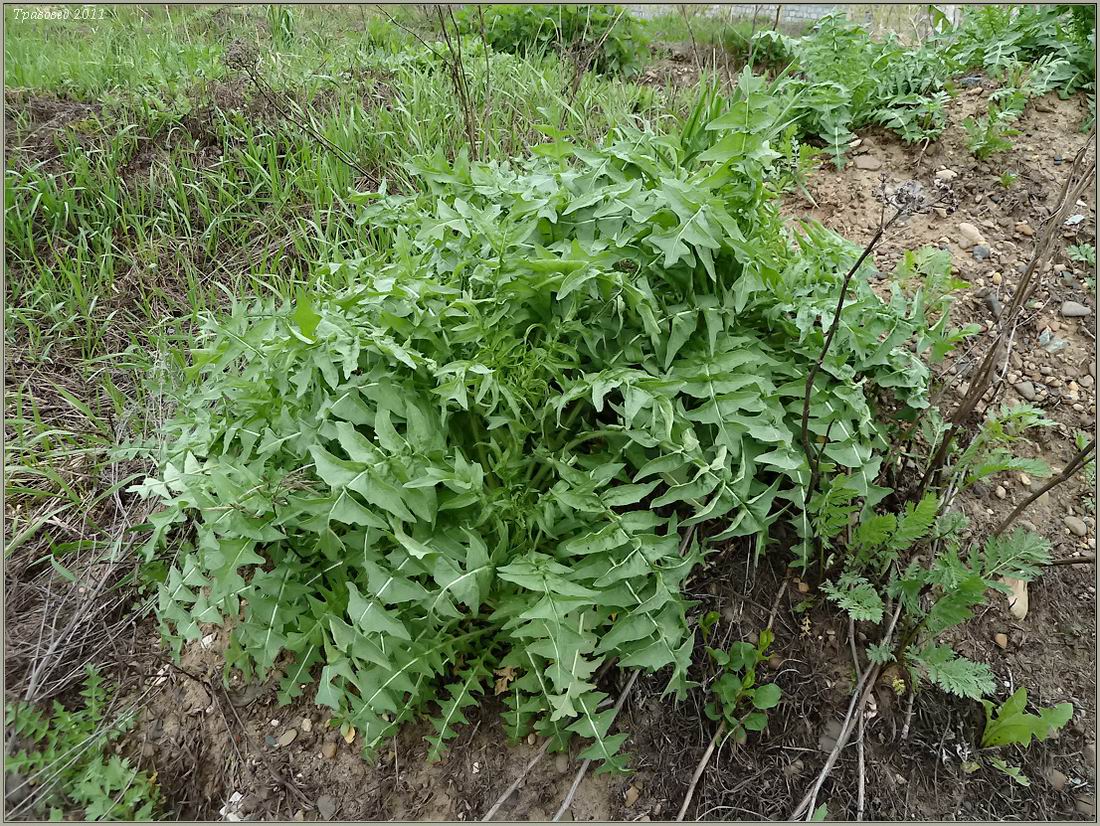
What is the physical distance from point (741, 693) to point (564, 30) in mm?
4747

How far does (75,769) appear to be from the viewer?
7.01 feet

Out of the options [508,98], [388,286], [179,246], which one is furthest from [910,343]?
[179,246]

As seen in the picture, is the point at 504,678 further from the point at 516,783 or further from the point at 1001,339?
the point at 1001,339

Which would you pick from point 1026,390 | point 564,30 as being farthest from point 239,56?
point 1026,390

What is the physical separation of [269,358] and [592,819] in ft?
5.14

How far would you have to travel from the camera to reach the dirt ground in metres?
2.09

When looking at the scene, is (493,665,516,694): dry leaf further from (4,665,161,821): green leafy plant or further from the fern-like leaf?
the fern-like leaf

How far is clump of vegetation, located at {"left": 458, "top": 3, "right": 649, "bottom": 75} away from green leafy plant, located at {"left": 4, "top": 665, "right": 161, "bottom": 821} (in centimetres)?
449

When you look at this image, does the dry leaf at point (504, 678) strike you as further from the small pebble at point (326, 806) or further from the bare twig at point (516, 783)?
the small pebble at point (326, 806)

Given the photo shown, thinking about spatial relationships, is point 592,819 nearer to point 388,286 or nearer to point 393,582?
point 393,582

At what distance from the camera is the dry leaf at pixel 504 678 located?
7.08 ft

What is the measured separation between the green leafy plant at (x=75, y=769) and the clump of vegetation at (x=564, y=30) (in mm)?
4486

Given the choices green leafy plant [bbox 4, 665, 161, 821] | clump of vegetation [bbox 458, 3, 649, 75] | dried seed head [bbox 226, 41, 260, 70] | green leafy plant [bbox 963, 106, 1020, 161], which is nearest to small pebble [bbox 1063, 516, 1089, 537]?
green leafy plant [bbox 963, 106, 1020, 161]

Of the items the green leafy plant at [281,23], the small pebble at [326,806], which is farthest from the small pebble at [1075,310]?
the green leafy plant at [281,23]
